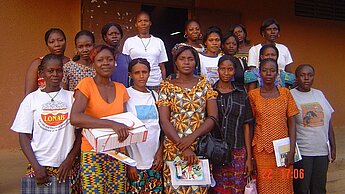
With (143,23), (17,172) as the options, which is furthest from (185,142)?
(17,172)

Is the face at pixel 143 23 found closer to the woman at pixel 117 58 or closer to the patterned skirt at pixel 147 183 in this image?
the woman at pixel 117 58

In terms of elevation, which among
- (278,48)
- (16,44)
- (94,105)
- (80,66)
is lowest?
(94,105)

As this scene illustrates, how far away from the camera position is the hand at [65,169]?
2.86 metres

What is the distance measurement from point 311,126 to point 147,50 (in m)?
1.75

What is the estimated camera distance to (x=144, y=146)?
3055mm

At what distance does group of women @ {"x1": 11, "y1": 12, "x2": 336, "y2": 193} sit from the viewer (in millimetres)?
2832

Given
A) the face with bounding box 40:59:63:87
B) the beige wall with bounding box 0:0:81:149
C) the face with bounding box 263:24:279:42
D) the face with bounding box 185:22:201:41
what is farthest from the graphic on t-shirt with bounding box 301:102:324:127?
the beige wall with bounding box 0:0:81:149

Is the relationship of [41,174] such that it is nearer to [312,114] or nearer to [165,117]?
[165,117]

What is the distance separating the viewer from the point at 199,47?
4.16 m

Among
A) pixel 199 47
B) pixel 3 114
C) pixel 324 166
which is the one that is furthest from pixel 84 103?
pixel 3 114

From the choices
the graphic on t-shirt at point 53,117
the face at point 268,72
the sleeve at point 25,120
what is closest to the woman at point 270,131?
the face at point 268,72

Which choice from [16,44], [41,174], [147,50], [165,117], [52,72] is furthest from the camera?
[16,44]

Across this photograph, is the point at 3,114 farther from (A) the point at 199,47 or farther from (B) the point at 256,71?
(B) the point at 256,71

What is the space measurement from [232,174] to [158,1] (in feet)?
11.9
